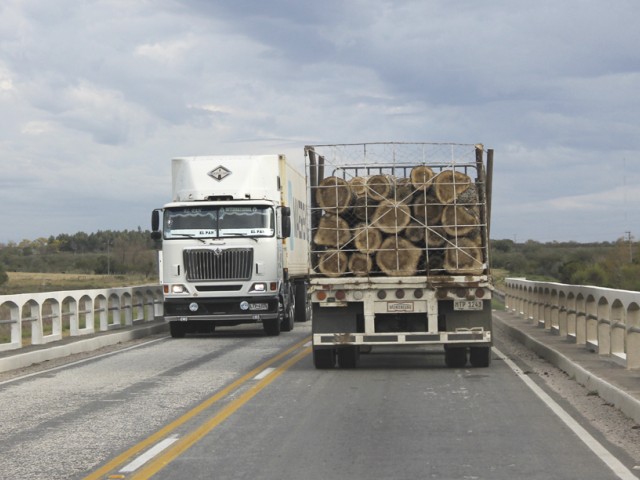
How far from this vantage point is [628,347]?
14.2 meters

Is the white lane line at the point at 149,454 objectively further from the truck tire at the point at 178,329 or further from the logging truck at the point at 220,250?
the truck tire at the point at 178,329

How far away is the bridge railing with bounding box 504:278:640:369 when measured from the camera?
1416 cm

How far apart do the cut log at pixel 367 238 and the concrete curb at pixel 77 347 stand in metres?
6.28

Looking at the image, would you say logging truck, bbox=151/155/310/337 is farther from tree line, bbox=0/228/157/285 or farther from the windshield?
tree line, bbox=0/228/157/285

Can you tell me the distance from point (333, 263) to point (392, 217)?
45.4 inches

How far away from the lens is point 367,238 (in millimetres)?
16500

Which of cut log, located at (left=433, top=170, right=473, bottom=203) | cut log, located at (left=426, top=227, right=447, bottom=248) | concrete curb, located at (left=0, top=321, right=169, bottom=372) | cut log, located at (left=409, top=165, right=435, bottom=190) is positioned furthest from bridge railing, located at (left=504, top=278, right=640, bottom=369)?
concrete curb, located at (left=0, top=321, right=169, bottom=372)

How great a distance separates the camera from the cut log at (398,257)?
16.4 metres

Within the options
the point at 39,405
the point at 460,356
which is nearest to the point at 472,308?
the point at 460,356

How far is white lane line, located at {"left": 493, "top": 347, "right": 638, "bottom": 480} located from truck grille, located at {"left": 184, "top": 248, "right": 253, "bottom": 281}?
10.0 metres

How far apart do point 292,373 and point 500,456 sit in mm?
7443

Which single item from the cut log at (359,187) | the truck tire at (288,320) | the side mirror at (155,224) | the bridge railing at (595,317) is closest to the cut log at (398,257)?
the cut log at (359,187)

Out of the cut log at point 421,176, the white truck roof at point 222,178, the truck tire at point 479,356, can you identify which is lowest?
the truck tire at point 479,356

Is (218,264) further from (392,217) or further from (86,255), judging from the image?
(86,255)
